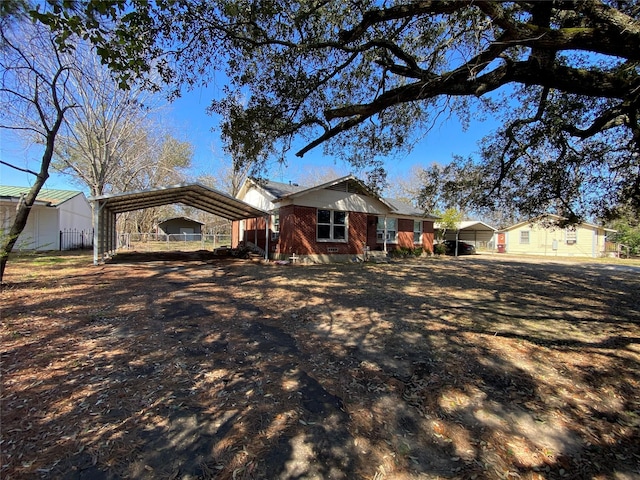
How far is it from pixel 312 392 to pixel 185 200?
52.4ft

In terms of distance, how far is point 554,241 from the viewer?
94.6 ft

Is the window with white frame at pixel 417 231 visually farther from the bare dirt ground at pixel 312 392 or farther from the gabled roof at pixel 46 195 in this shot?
the gabled roof at pixel 46 195

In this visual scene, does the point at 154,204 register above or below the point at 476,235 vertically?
above

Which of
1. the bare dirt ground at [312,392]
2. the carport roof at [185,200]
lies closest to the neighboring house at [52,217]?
the carport roof at [185,200]

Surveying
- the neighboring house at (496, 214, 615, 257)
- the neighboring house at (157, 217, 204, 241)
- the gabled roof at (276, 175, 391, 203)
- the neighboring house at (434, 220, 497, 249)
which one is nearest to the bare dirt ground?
the gabled roof at (276, 175, 391, 203)

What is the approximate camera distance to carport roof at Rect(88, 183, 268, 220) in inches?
467

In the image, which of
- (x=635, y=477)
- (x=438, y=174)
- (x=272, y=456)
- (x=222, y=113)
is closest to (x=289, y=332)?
(x=272, y=456)

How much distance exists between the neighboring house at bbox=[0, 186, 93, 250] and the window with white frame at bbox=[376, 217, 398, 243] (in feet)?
57.1

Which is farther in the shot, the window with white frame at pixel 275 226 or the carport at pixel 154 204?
the window with white frame at pixel 275 226

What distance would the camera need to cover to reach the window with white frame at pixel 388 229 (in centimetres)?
1922

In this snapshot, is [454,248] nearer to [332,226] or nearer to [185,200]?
[332,226]

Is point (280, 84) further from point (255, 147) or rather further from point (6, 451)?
point (6, 451)

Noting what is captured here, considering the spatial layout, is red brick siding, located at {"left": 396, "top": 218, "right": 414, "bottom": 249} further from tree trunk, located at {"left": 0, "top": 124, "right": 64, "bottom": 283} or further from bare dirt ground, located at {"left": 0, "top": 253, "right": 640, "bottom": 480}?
tree trunk, located at {"left": 0, "top": 124, "right": 64, "bottom": 283}

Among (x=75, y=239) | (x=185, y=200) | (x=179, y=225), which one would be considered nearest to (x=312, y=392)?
(x=185, y=200)
